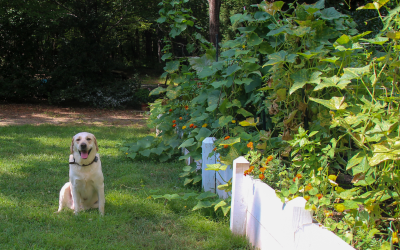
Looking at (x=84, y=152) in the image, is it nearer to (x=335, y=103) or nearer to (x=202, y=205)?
(x=202, y=205)

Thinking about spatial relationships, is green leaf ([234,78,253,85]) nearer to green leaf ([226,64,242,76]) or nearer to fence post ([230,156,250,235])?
green leaf ([226,64,242,76])

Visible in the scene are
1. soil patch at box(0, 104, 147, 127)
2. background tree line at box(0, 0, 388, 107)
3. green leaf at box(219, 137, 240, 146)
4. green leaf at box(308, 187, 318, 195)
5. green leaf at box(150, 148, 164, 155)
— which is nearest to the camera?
green leaf at box(308, 187, 318, 195)

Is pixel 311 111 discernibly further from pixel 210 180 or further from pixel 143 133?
pixel 143 133

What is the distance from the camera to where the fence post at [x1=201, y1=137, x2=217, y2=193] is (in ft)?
12.3

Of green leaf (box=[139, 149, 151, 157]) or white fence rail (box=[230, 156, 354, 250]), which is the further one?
green leaf (box=[139, 149, 151, 157])

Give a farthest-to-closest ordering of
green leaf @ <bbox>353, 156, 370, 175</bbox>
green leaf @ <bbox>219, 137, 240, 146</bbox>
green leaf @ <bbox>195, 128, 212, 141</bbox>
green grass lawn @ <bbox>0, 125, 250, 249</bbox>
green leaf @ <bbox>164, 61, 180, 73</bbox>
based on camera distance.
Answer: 1. green leaf @ <bbox>164, 61, 180, 73</bbox>
2. green leaf @ <bbox>195, 128, 212, 141</bbox>
3. green leaf @ <bbox>219, 137, 240, 146</bbox>
4. green grass lawn @ <bbox>0, 125, 250, 249</bbox>
5. green leaf @ <bbox>353, 156, 370, 175</bbox>

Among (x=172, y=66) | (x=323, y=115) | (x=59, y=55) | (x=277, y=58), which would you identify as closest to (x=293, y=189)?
(x=323, y=115)

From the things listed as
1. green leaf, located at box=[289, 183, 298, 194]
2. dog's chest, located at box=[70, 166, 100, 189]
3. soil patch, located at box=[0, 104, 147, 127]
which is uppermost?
green leaf, located at box=[289, 183, 298, 194]

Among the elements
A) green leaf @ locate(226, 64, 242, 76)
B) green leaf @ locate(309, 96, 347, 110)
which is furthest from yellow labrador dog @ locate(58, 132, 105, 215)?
green leaf @ locate(309, 96, 347, 110)

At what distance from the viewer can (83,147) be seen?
3418 millimetres

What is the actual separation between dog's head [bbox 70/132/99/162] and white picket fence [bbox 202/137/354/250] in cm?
142

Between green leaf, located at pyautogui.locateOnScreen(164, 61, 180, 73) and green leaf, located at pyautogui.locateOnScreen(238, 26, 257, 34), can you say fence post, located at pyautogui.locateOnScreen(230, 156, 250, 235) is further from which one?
green leaf, located at pyautogui.locateOnScreen(164, 61, 180, 73)

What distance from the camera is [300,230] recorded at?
1.97 meters

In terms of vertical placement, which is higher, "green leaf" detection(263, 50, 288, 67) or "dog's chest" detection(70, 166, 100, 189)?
"green leaf" detection(263, 50, 288, 67)
